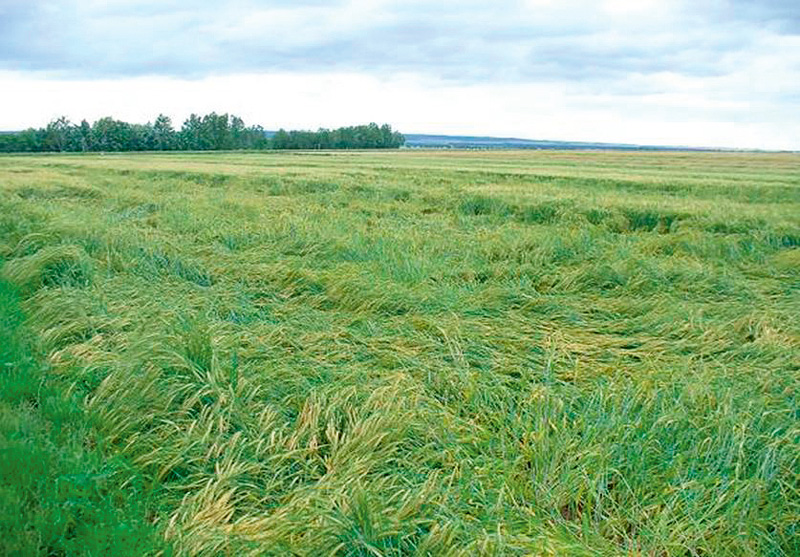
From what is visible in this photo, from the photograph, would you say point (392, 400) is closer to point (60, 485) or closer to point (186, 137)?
point (60, 485)

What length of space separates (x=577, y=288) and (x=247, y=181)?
49.6ft

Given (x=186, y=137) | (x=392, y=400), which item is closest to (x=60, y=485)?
(x=392, y=400)

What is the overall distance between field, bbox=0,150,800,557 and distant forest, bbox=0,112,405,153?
8122 centimetres

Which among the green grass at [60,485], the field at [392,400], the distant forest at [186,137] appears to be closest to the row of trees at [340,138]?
the distant forest at [186,137]

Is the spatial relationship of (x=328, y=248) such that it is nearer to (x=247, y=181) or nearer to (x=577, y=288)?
(x=577, y=288)

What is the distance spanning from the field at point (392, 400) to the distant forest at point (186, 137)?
81.2 m

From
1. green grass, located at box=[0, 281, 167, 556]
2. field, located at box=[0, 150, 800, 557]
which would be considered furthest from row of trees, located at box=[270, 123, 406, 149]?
green grass, located at box=[0, 281, 167, 556]

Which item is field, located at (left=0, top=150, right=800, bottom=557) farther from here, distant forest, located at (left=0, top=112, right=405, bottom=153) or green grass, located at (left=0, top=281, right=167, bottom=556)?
distant forest, located at (left=0, top=112, right=405, bottom=153)

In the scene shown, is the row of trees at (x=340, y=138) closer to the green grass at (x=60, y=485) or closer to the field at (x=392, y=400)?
the field at (x=392, y=400)

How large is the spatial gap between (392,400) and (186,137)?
90838 millimetres

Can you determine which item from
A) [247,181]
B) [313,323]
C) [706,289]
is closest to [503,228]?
[706,289]

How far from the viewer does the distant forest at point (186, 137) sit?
81.3 metres

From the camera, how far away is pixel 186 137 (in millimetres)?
87938

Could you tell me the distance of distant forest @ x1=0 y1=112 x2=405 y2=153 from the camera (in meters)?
81.3
